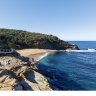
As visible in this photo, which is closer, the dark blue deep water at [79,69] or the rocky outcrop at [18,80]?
the rocky outcrop at [18,80]

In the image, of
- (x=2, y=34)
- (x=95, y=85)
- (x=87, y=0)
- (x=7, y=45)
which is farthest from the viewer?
(x=2, y=34)

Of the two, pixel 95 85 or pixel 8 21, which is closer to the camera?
pixel 8 21

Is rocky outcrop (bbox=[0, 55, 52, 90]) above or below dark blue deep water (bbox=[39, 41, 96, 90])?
above

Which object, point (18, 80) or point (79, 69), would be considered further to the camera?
point (79, 69)

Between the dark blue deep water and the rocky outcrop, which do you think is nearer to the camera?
the rocky outcrop

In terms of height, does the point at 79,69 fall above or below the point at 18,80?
below

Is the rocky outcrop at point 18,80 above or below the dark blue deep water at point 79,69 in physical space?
above
